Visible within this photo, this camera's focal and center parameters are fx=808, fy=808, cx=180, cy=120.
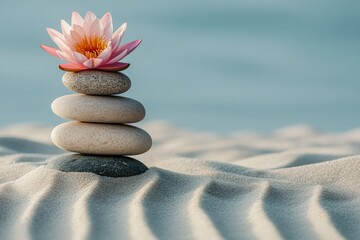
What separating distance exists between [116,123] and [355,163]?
1.22 m

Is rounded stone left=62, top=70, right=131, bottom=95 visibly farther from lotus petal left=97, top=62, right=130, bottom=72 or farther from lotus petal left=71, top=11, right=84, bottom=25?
lotus petal left=71, top=11, right=84, bottom=25

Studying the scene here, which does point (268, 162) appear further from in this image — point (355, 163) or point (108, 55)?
point (108, 55)

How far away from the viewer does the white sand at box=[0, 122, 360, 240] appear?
285cm

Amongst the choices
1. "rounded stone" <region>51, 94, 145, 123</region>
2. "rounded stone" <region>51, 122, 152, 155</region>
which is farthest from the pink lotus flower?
"rounded stone" <region>51, 122, 152, 155</region>

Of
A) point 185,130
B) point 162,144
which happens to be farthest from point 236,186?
point 185,130

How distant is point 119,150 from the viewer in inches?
138

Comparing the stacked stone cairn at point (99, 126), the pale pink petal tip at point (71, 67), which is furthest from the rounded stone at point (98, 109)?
the pale pink petal tip at point (71, 67)

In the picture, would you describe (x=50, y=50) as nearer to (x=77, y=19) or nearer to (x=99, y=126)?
(x=77, y=19)

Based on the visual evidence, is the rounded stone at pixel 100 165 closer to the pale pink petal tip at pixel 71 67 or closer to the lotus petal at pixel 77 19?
the pale pink petal tip at pixel 71 67

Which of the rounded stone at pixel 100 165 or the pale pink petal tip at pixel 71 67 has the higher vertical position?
the pale pink petal tip at pixel 71 67

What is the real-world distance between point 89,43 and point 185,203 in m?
0.87

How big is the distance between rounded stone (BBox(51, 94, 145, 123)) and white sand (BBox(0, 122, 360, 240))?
251mm

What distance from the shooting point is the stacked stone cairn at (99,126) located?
137 inches

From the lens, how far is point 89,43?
3574 mm
